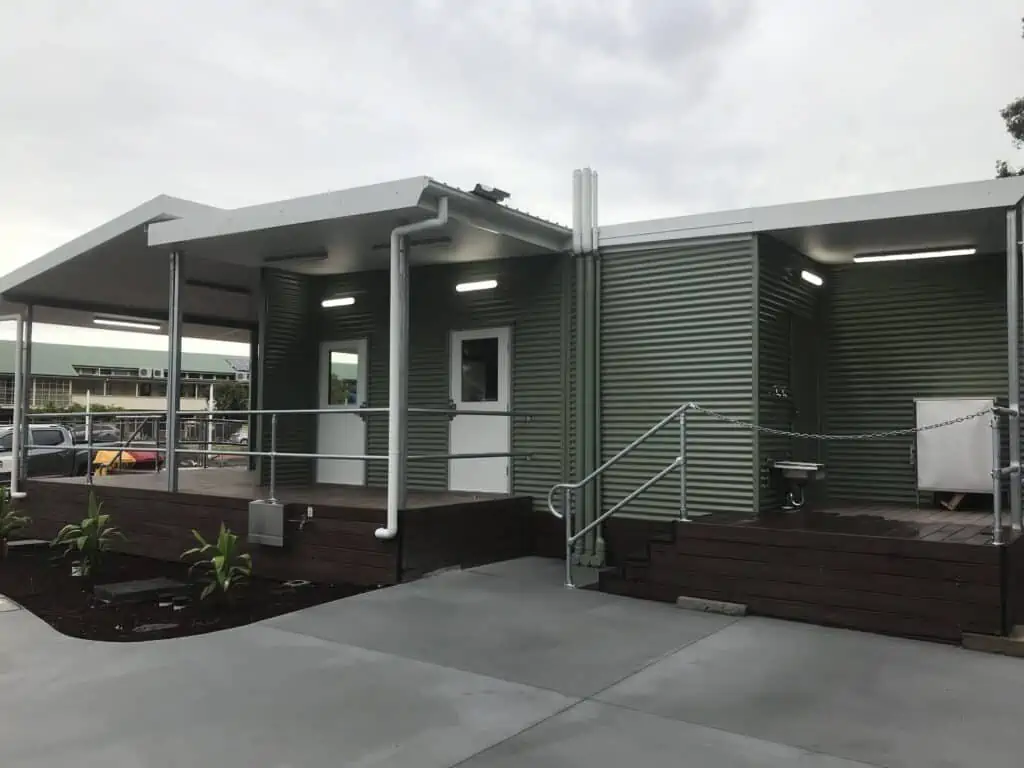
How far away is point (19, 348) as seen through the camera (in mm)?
11750

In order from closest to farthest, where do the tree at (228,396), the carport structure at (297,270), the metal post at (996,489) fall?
1. the metal post at (996,489)
2. the carport structure at (297,270)
3. the tree at (228,396)

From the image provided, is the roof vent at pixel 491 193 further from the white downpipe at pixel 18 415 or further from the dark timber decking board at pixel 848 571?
the white downpipe at pixel 18 415

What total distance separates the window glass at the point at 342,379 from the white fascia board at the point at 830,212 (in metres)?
3.95

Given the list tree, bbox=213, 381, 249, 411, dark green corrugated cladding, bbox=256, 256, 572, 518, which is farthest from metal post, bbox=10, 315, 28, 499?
tree, bbox=213, 381, 249, 411

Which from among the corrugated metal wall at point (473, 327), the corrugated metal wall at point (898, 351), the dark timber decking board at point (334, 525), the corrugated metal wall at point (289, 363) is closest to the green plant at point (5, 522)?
the dark timber decking board at point (334, 525)

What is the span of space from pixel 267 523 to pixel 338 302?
3.58 metres

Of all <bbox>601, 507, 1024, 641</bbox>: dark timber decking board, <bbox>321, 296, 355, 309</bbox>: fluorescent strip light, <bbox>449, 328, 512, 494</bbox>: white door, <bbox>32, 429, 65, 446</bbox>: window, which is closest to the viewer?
<bbox>601, 507, 1024, 641</bbox>: dark timber decking board

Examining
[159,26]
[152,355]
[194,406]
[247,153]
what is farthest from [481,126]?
[152,355]

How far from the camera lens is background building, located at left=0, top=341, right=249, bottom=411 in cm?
4275

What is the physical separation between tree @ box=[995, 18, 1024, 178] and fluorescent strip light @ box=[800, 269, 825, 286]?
1289cm

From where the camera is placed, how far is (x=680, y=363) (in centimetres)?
812

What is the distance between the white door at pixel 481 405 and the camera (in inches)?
362

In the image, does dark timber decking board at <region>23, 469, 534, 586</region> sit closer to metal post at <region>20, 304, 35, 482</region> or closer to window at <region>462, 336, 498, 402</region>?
window at <region>462, 336, 498, 402</region>

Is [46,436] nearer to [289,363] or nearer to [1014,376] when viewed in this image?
[289,363]
